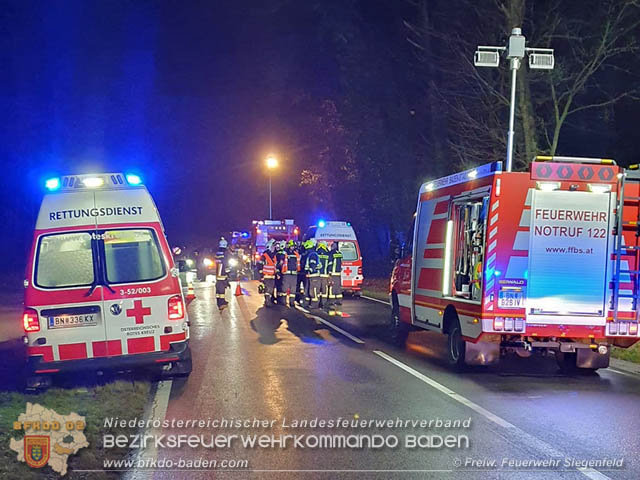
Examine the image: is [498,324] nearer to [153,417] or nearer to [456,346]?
[456,346]

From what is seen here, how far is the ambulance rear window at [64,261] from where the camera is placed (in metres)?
8.27

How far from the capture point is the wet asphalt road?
5.83 m

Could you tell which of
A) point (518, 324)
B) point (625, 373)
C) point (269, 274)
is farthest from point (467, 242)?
point (269, 274)

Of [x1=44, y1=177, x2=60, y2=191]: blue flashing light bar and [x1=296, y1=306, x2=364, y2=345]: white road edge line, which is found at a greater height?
[x1=44, y1=177, x2=60, y2=191]: blue flashing light bar

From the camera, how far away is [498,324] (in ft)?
30.0

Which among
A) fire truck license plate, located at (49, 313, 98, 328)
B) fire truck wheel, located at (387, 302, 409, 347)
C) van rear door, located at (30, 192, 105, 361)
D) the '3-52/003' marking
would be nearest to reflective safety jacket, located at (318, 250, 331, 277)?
fire truck wheel, located at (387, 302, 409, 347)

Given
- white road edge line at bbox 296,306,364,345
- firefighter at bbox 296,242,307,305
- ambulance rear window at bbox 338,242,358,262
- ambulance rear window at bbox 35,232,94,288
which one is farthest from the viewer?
ambulance rear window at bbox 338,242,358,262

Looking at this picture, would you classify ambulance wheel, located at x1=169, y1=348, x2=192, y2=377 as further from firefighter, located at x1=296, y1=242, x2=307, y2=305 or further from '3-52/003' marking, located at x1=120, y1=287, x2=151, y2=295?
firefighter, located at x1=296, y1=242, x2=307, y2=305

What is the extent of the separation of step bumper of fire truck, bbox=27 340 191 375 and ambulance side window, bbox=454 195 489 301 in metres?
4.33

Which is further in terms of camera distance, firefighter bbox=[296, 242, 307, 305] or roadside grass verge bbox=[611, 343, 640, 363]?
firefighter bbox=[296, 242, 307, 305]

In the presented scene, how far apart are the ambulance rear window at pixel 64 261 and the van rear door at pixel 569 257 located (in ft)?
19.0

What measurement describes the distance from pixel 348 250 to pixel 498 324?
13.2m

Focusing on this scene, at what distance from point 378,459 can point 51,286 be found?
4.57 metres

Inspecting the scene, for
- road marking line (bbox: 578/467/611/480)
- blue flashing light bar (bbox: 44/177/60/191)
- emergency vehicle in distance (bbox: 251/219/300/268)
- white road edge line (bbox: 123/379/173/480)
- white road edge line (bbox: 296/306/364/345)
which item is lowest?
white road edge line (bbox: 123/379/173/480)
